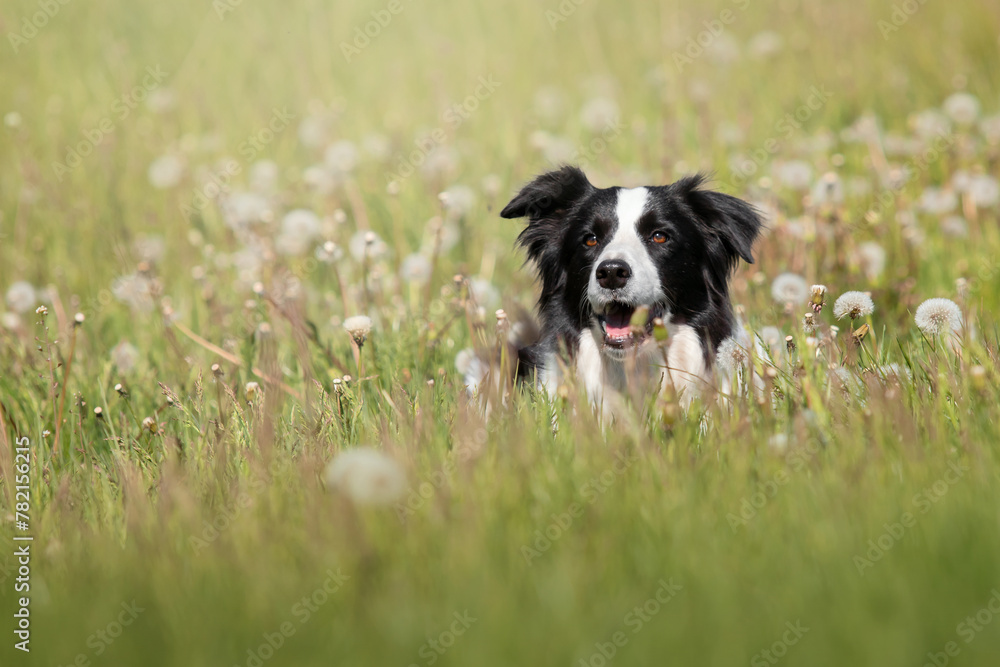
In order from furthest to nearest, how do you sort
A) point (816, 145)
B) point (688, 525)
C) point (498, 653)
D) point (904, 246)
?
1. point (816, 145)
2. point (904, 246)
3. point (688, 525)
4. point (498, 653)

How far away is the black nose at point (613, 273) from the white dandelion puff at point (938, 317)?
1.15 metres

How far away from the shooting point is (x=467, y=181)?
7172 millimetres

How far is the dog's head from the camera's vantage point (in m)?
3.70

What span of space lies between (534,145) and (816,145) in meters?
2.06

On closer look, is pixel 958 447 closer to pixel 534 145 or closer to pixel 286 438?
pixel 286 438

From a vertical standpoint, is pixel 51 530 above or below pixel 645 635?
below

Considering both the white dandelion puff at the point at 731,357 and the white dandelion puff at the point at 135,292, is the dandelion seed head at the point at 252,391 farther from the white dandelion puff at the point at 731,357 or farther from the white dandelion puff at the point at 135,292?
the white dandelion puff at the point at 731,357

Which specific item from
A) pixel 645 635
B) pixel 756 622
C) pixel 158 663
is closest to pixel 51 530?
pixel 158 663

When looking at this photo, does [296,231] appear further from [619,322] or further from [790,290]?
[790,290]

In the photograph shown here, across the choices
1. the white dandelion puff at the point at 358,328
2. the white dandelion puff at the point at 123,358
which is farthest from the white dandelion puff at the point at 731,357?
the white dandelion puff at the point at 123,358

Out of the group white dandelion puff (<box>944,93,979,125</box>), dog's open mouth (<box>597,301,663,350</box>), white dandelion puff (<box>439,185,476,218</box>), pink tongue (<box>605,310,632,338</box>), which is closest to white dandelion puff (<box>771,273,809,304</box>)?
dog's open mouth (<box>597,301,663,350</box>)

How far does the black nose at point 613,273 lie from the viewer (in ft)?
11.7

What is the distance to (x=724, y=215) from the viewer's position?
399 cm

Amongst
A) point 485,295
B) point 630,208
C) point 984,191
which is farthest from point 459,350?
point 984,191
